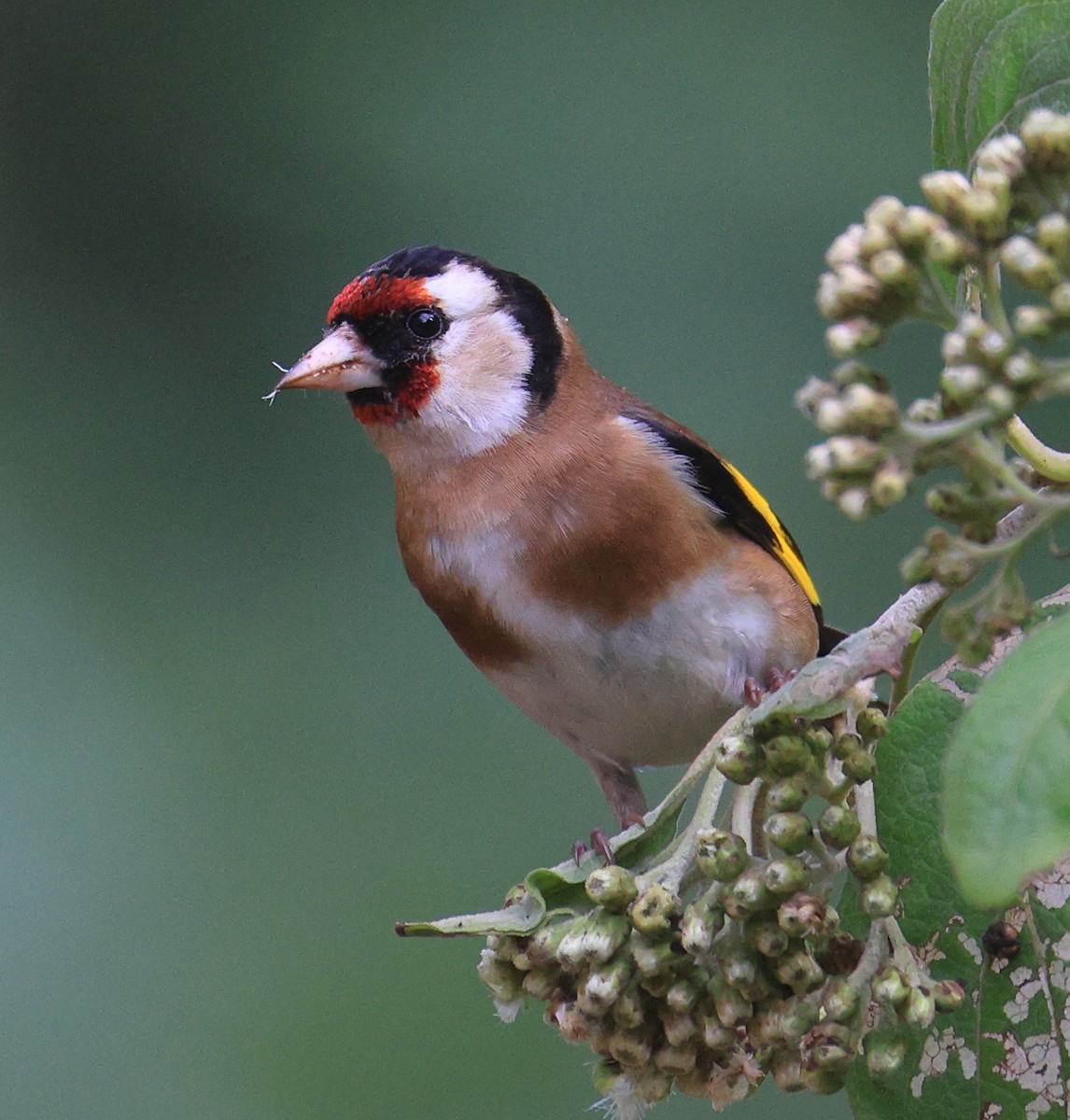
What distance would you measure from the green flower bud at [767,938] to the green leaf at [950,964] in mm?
109

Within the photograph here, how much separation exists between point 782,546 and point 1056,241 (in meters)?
1.12

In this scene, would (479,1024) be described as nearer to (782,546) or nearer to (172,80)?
(782,546)

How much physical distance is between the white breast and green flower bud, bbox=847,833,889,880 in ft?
2.57

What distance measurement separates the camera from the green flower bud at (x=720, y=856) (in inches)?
38.7

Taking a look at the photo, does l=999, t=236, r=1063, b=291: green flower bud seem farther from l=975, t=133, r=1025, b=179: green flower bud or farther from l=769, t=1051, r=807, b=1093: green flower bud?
l=769, t=1051, r=807, b=1093: green flower bud

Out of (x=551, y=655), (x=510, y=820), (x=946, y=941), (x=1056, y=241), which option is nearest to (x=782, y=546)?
(x=551, y=655)

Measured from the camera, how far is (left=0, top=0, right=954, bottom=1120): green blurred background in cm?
316

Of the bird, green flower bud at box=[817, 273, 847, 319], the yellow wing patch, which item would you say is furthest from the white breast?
green flower bud at box=[817, 273, 847, 319]

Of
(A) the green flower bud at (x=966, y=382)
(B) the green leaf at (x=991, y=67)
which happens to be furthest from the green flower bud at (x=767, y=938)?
(B) the green leaf at (x=991, y=67)

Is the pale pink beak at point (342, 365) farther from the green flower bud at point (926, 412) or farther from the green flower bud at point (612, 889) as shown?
the green flower bud at point (926, 412)

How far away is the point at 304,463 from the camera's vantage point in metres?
3.52

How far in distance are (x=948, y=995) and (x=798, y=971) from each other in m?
0.10

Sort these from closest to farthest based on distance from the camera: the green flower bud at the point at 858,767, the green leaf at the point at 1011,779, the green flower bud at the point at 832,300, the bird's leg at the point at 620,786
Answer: the green leaf at the point at 1011,779, the green flower bud at the point at 832,300, the green flower bud at the point at 858,767, the bird's leg at the point at 620,786

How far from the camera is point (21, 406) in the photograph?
12.3 feet
